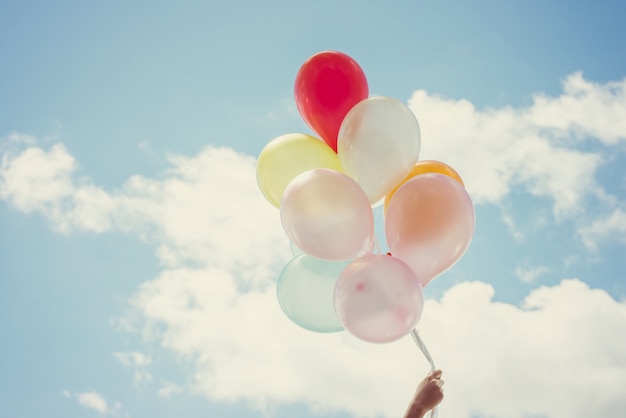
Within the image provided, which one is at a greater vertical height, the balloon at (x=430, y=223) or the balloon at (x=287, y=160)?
the balloon at (x=287, y=160)

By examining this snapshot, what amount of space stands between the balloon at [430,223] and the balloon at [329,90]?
2.57 feet

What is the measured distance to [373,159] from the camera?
4.10 metres

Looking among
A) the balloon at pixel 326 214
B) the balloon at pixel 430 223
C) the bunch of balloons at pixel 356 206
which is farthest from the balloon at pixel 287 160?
A: the balloon at pixel 430 223

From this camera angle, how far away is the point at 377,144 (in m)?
4.09

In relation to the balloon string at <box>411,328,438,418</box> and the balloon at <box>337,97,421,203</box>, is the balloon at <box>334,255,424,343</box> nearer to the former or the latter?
the balloon string at <box>411,328,438,418</box>

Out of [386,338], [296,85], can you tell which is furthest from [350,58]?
[386,338]

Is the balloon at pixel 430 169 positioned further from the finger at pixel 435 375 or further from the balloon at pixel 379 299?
the finger at pixel 435 375

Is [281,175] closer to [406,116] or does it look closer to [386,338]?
[406,116]

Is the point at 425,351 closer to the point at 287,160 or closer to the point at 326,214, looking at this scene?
the point at 326,214

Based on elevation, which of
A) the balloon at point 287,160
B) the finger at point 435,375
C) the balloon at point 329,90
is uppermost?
the balloon at point 329,90

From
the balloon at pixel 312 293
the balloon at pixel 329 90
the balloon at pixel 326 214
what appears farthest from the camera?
the balloon at pixel 329 90

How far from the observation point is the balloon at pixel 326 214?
12.3ft

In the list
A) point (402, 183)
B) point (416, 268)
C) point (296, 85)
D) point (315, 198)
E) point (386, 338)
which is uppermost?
point (296, 85)

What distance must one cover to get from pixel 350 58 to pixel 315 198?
1.34 metres
